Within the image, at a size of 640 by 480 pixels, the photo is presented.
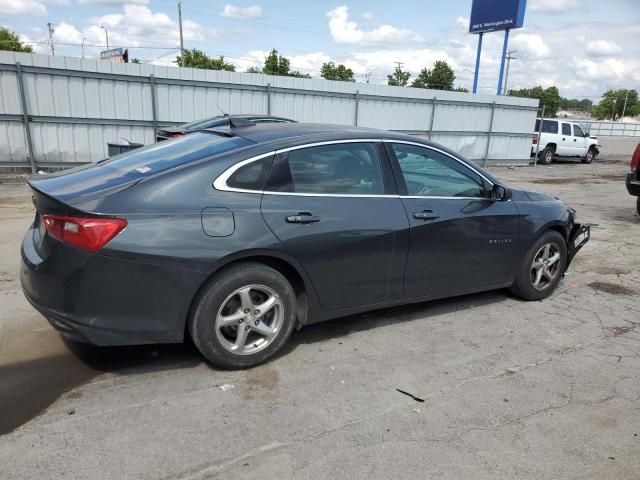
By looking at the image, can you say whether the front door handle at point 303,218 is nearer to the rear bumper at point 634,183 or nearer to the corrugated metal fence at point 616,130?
the rear bumper at point 634,183

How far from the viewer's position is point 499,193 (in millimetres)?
4594

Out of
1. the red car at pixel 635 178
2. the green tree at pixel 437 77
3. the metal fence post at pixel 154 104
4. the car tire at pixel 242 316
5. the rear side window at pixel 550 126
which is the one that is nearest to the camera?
the car tire at pixel 242 316

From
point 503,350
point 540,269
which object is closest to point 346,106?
point 540,269

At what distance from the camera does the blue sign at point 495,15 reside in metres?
24.6

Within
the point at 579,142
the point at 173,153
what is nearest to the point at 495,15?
the point at 579,142

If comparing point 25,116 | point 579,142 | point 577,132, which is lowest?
point 579,142

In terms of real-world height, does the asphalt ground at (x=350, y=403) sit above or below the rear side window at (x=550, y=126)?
below

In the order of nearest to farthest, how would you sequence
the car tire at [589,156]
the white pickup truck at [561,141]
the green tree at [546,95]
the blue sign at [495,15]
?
the white pickup truck at [561,141] < the car tire at [589,156] < the blue sign at [495,15] < the green tree at [546,95]

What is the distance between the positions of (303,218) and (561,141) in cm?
2238

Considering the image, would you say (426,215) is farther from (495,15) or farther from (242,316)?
(495,15)

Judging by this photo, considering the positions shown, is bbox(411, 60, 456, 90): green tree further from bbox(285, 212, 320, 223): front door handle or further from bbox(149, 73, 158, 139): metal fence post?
bbox(285, 212, 320, 223): front door handle

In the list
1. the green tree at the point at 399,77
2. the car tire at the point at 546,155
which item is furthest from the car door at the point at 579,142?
the green tree at the point at 399,77

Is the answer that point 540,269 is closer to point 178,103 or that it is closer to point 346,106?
point 178,103

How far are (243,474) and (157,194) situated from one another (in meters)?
1.68
